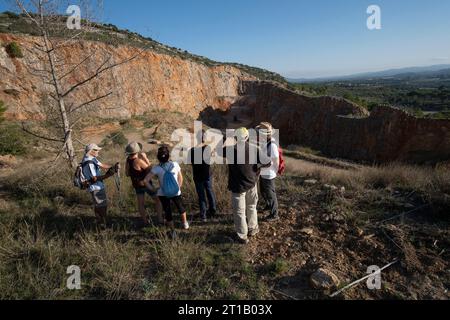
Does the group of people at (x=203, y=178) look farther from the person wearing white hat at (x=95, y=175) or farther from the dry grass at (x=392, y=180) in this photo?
the dry grass at (x=392, y=180)

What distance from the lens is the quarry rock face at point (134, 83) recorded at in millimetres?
16656

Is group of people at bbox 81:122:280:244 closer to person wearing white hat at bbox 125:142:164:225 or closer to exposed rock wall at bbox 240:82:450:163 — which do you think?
person wearing white hat at bbox 125:142:164:225

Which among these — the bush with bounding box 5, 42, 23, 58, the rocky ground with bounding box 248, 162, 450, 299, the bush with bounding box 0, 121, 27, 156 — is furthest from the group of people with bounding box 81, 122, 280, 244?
the bush with bounding box 5, 42, 23, 58

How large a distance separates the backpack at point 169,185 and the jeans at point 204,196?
0.62 meters

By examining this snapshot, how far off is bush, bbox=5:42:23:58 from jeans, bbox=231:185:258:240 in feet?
63.0

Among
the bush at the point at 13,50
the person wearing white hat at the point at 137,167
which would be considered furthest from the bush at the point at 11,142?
the person wearing white hat at the point at 137,167

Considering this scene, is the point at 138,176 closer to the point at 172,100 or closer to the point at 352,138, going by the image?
the point at 352,138

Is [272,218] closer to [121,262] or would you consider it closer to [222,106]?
[121,262]

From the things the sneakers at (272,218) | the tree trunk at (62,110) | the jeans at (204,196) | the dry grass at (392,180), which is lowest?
the sneakers at (272,218)

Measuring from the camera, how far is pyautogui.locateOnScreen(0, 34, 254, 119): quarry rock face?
1666 cm

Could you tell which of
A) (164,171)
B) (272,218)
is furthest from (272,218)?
(164,171)

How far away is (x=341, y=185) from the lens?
249 inches

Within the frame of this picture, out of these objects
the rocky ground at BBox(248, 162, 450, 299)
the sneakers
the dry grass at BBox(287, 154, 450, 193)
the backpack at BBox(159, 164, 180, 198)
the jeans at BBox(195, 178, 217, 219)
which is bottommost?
the rocky ground at BBox(248, 162, 450, 299)
